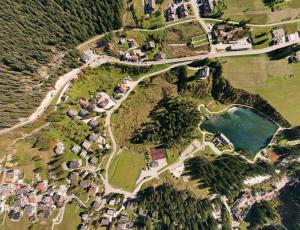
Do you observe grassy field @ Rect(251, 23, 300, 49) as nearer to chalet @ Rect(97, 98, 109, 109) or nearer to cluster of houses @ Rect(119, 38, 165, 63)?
cluster of houses @ Rect(119, 38, 165, 63)

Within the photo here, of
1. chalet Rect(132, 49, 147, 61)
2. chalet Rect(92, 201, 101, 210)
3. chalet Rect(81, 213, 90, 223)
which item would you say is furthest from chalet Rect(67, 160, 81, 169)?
chalet Rect(132, 49, 147, 61)

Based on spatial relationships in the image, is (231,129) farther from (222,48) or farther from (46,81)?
(46,81)

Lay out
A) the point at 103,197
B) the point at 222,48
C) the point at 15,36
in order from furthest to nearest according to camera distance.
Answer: the point at 103,197
the point at 222,48
the point at 15,36

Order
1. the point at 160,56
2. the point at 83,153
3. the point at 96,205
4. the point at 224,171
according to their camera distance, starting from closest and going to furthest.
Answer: the point at 224,171 → the point at 160,56 → the point at 96,205 → the point at 83,153

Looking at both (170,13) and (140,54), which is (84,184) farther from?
(170,13)

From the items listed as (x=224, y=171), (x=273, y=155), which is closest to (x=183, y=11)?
(x=224, y=171)

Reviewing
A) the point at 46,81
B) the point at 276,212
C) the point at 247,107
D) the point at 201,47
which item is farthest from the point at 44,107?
the point at 276,212

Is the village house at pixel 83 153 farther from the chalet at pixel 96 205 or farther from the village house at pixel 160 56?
the village house at pixel 160 56

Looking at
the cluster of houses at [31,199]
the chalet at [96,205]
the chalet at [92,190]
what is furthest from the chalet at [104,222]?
the cluster of houses at [31,199]
